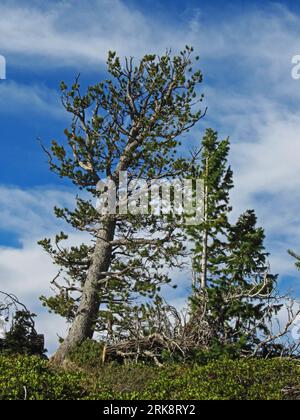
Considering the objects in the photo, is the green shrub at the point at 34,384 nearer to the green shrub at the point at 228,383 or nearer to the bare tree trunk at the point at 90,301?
the green shrub at the point at 228,383

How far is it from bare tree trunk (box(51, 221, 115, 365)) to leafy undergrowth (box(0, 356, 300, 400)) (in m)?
5.73

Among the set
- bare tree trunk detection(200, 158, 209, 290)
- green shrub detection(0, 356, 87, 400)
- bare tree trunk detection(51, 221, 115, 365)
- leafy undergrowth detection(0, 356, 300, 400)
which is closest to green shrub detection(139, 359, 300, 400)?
leafy undergrowth detection(0, 356, 300, 400)

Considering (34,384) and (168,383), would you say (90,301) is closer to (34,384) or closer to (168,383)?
(168,383)

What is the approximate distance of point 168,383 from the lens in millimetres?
→ 14945

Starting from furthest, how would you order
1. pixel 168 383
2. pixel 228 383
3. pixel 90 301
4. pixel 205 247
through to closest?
pixel 205 247 < pixel 90 301 < pixel 168 383 < pixel 228 383

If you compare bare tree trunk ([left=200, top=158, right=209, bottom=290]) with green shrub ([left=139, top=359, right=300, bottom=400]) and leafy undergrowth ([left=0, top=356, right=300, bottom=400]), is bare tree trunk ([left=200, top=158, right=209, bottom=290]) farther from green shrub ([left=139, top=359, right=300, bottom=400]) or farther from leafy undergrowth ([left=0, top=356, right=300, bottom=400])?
green shrub ([left=139, top=359, right=300, bottom=400])

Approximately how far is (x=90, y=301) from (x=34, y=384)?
12.5 metres

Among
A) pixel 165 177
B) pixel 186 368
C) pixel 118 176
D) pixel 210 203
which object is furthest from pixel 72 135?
pixel 186 368

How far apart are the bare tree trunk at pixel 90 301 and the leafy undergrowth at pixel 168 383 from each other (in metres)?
5.73

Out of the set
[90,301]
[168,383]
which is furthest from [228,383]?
[90,301]

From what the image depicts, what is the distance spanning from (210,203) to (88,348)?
10055 millimetres

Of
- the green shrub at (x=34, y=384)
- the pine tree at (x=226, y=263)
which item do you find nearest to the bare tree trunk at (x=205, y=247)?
the pine tree at (x=226, y=263)

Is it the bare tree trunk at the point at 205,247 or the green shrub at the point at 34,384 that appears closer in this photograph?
the green shrub at the point at 34,384

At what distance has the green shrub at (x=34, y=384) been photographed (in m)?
11.9
